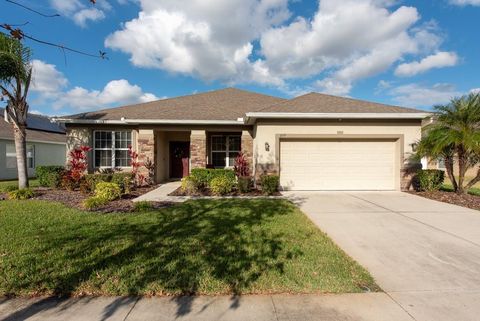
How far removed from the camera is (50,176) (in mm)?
11461

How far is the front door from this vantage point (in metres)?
15.3

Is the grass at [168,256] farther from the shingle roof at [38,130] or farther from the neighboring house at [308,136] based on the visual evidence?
the shingle roof at [38,130]

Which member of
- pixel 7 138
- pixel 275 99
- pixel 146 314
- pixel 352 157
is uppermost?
pixel 275 99

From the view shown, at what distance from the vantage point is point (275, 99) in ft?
56.7

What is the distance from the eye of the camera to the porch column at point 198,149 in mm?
12844

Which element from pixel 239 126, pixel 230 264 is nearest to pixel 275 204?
pixel 230 264

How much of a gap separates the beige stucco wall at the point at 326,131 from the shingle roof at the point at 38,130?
1613 centimetres

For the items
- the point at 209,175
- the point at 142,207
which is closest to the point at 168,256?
A: the point at 142,207

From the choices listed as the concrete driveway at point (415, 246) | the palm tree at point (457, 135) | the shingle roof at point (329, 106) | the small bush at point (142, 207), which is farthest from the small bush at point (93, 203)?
the palm tree at point (457, 135)

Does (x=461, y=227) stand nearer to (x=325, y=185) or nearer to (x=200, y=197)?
(x=325, y=185)

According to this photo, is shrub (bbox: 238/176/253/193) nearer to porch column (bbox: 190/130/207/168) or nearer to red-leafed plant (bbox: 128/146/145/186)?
porch column (bbox: 190/130/207/168)

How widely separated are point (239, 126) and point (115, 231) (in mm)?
8593

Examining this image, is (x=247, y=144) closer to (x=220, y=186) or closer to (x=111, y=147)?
(x=220, y=186)

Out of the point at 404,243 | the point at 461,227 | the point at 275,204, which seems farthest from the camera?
the point at 275,204
